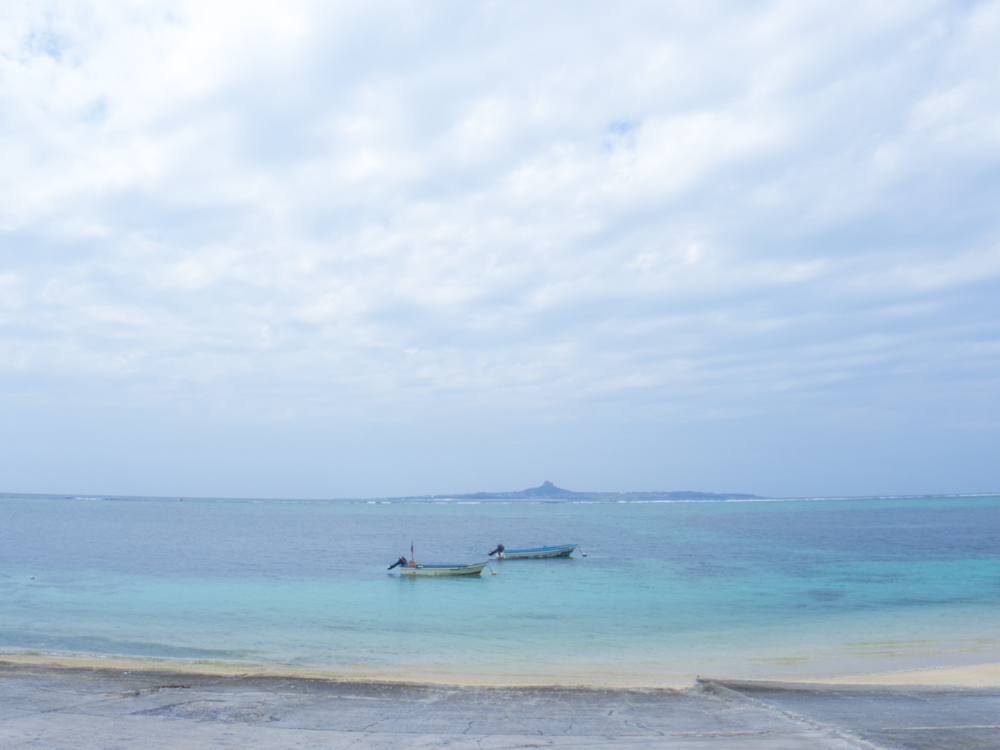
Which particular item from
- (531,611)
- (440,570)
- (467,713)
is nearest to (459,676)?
(467,713)

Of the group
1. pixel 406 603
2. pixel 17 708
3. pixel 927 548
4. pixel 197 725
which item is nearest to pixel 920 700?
pixel 197 725

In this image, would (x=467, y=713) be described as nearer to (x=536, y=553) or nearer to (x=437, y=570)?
(x=437, y=570)

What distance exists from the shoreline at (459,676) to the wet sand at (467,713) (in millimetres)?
235

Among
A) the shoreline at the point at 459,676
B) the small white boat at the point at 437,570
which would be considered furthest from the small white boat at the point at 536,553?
the shoreline at the point at 459,676

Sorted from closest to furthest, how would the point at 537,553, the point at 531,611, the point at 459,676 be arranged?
1. the point at 459,676
2. the point at 531,611
3. the point at 537,553

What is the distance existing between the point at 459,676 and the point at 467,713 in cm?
587

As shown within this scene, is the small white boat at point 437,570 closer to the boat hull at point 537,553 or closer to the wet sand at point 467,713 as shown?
the boat hull at point 537,553

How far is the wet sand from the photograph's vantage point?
11.3m

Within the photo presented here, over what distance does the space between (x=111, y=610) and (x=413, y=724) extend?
24.3 m

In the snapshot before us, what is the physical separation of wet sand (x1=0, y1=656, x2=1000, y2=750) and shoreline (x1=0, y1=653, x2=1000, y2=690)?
0.77 feet

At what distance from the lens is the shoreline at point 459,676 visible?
1661cm

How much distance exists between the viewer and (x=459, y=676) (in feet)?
62.2

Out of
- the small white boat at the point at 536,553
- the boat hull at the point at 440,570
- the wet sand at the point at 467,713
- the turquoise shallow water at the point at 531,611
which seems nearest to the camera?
the wet sand at the point at 467,713

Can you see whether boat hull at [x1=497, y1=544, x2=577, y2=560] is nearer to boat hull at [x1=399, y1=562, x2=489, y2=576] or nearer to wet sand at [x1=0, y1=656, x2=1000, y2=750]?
boat hull at [x1=399, y1=562, x2=489, y2=576]
